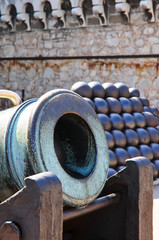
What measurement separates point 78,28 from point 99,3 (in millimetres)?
661

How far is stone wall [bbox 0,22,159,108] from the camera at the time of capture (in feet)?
21.3

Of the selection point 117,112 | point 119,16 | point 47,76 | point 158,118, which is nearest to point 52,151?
point 117,112

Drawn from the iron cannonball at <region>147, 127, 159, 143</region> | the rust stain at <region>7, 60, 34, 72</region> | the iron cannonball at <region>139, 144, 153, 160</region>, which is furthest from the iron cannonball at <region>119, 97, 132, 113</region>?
the rust stain at <region>7, 60, 34, 72</region>

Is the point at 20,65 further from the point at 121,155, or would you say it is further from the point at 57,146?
the point at 57,146

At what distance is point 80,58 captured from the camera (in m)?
7.20

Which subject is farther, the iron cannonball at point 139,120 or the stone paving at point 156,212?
the iron cannonball at point 139,120

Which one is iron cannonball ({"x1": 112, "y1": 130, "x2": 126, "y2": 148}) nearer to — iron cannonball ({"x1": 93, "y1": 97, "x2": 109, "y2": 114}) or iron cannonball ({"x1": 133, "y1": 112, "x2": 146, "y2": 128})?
iron cannonball ({"x1": 93, "y1": 97, "x2": 109, "y2": 114})

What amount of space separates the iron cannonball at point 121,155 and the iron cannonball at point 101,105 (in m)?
0.42

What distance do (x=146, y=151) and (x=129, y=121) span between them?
360 mm

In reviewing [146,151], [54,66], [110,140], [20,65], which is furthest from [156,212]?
[20,65]

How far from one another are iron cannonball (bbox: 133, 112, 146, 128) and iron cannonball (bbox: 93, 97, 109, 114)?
417 mm

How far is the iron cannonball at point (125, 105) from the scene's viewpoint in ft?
13.4

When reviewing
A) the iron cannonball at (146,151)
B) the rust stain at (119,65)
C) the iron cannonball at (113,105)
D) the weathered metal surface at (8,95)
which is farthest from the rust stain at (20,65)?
the weathered metal surface at (8,95)

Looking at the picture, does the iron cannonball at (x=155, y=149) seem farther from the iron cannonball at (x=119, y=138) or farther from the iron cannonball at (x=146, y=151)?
the iron cannonball at (x=119, y=138)
